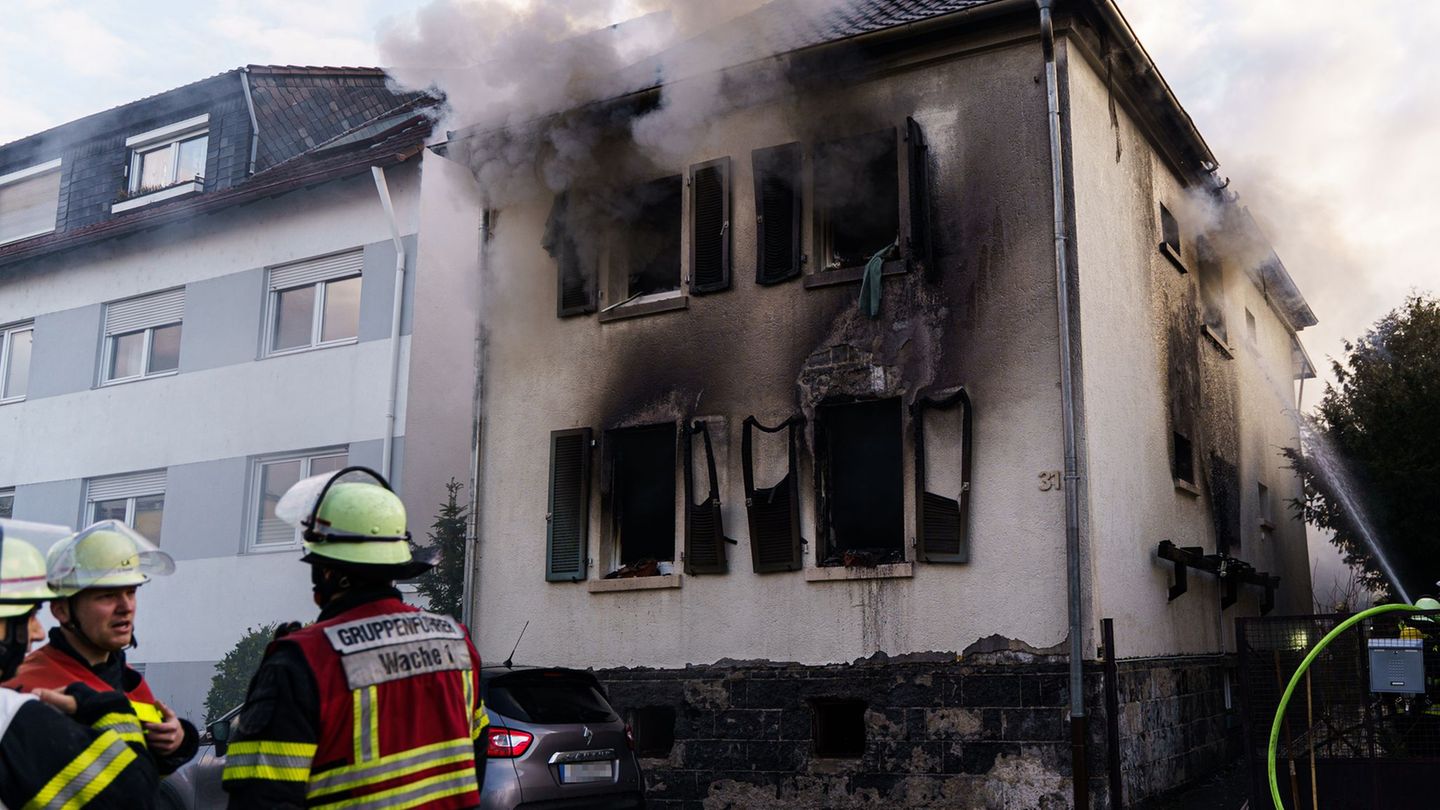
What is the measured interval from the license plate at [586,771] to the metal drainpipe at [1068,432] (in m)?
3.58

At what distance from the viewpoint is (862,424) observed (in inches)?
439

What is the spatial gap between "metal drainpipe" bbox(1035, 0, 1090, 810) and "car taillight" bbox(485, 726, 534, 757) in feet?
13.6

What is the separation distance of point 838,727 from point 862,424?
258cm

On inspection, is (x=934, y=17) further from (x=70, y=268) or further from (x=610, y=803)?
(x=70, y=268)

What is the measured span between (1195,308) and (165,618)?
14.2 m

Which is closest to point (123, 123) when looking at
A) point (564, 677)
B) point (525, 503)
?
point (525, 503)

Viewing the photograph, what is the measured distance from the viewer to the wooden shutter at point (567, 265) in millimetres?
12820

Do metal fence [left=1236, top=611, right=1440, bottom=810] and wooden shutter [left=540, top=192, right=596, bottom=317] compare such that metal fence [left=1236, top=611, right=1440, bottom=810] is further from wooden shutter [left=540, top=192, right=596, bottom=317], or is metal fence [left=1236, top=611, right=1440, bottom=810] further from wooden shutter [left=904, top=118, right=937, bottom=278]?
wooden shutter [left=540, top=192, right=596, bottom=317]

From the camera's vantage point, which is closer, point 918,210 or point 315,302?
point 918,210

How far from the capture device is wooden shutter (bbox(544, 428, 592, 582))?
12.2 metres

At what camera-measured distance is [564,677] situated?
8414mm

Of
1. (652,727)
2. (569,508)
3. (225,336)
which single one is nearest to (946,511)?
(652,727)

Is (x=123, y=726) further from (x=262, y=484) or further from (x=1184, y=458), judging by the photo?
(x=262, y=484)

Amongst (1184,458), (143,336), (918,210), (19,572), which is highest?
(143,336)
